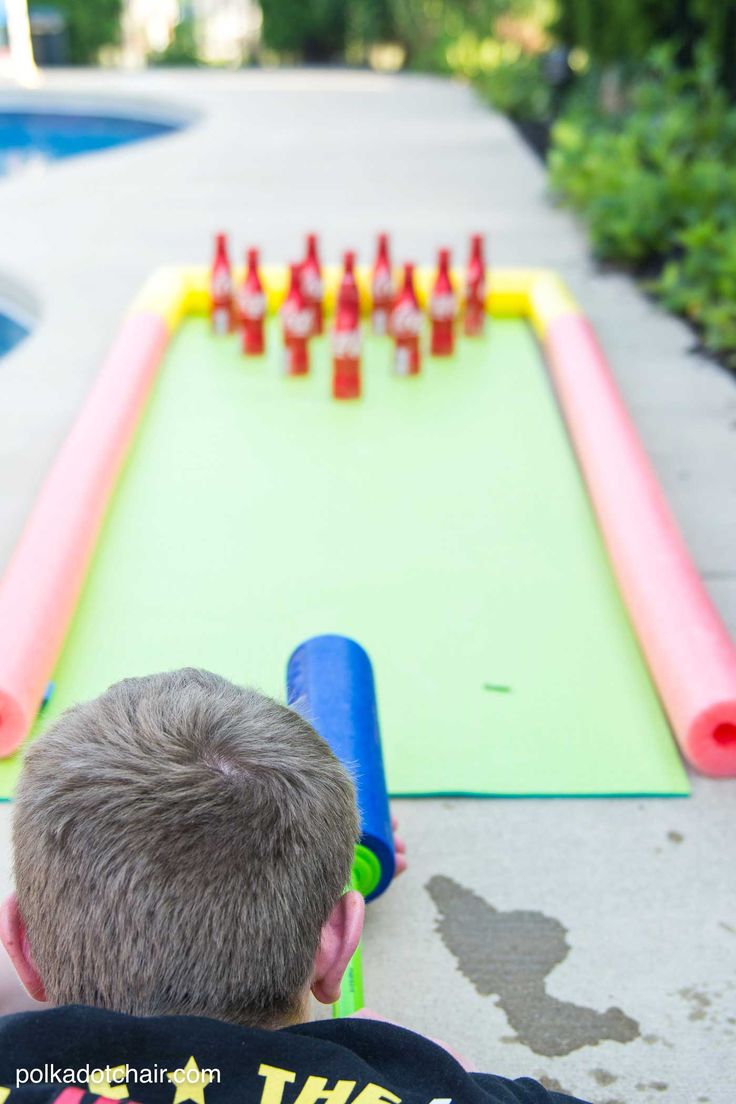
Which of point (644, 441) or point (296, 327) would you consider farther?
point (296, 327)

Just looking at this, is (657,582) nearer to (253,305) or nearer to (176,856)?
(176,856)

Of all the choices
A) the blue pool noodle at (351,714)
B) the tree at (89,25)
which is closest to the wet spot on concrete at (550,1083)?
the blue pool noodle at (351,714)

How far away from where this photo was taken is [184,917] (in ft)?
4.00

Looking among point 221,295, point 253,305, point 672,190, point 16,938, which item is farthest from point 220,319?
point 16,938

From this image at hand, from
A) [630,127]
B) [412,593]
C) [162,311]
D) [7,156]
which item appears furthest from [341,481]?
[7,156]

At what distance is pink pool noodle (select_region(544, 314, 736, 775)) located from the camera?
2.62 metres

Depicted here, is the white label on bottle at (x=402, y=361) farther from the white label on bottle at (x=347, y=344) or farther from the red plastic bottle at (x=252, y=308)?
the red plastic bottle at (x=252, y=308)

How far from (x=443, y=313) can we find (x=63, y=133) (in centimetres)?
973

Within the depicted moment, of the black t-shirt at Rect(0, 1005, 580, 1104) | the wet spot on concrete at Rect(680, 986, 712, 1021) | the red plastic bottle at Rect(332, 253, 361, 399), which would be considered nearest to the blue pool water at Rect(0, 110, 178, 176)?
the red plastic bottle at Rect(332, 253, 361, 399)

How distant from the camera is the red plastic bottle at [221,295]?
16.9ft

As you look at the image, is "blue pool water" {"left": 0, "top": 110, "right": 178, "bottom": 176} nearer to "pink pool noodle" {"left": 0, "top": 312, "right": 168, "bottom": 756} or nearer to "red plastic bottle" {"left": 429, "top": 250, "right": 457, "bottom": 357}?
"red plastic bottle" {"left": 429, "top": 250, "right": 457, "bottom": 357}

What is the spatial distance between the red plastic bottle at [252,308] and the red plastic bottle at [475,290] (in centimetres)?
94

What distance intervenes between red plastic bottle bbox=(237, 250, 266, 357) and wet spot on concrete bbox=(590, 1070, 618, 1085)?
364cm

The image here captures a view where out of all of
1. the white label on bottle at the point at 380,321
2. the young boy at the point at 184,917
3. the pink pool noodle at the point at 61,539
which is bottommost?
the white label on bottle at the point at 380,321
